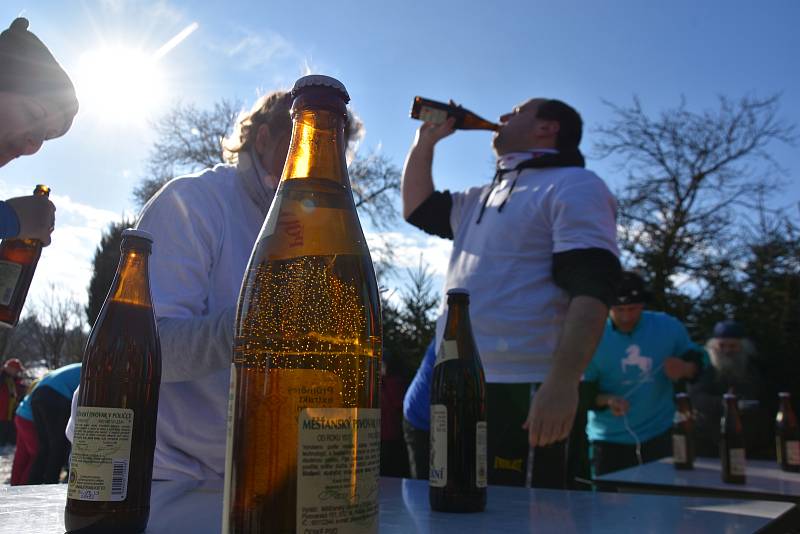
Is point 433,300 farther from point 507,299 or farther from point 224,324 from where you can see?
point 224,324

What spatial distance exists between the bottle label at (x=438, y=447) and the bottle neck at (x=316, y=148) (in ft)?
1.91

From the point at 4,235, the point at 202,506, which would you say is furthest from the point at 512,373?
the point at 4,235

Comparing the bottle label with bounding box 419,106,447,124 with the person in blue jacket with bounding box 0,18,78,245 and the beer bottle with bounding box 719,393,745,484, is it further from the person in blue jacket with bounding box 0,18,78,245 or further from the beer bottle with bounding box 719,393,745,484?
the beer bottle with bounding box 719,393,745,484

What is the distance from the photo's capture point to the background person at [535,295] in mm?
1786

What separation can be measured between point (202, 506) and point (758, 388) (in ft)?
20.2

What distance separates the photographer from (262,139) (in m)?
1.78

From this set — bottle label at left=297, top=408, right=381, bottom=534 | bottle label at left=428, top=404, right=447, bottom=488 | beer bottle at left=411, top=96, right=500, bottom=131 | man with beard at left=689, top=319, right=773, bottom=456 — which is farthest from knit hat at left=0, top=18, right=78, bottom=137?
man with beard at left=689, top=319, right=773, bottom=456

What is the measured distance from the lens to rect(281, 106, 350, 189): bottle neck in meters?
0.85

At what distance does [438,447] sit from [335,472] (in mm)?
611

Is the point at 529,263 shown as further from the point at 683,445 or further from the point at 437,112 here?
the point at 683,445

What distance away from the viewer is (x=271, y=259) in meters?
0.81

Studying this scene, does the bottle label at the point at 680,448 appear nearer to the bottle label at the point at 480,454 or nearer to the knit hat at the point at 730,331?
the bottle label at the point at 480,454

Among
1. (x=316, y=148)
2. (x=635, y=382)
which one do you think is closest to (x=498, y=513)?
(x=316, y=148)

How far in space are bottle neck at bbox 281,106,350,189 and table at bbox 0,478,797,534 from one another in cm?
54
